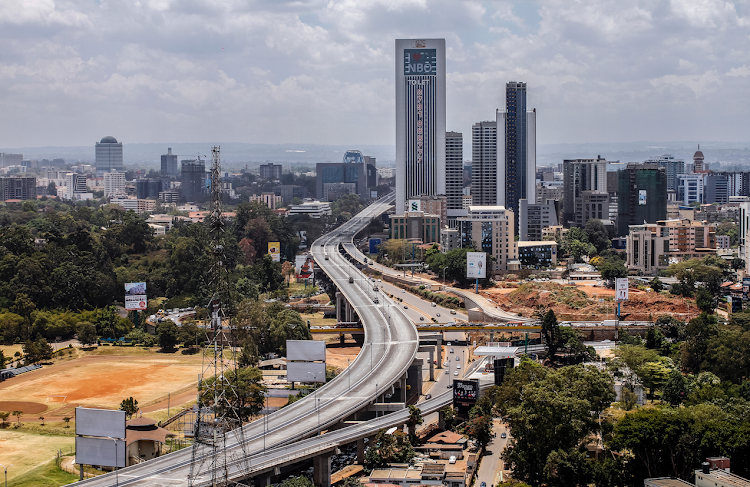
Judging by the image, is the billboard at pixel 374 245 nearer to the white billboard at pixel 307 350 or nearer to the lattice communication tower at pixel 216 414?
the white billboard at pixel 307 350

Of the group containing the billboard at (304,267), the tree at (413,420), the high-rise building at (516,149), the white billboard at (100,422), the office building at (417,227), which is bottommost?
the tree at (413,420)

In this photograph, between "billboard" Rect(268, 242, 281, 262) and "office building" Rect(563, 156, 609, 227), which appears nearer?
"billboard" Rect(268, 242, 281, 262)

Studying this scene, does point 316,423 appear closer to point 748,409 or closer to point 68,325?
point 748,409

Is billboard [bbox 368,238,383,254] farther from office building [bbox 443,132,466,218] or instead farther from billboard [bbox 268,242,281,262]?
office building [bbox 443,132,466,218]

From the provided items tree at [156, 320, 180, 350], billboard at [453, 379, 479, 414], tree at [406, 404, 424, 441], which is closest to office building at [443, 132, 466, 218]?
tree at [156, 320, 180, 350]

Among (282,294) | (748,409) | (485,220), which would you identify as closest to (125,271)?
(282,294)

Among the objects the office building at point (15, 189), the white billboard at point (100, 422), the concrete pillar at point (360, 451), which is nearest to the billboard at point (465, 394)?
the concrete pillar at point (360, 451)
